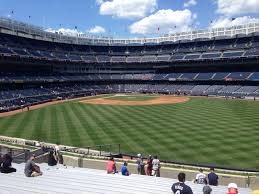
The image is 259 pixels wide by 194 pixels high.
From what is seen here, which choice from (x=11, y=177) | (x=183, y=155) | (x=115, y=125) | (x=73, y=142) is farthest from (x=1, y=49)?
(x=11, y=177)

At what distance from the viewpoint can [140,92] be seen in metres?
110

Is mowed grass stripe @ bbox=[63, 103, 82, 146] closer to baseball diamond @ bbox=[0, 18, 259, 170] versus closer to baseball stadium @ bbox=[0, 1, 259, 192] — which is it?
baseball stadium @ bbox=[0, 1, 259, 192]

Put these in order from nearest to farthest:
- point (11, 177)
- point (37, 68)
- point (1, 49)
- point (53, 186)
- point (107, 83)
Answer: point (53, 186)
point (11, 177)
point (1, 49)
point (37, 68)
point (107, 83)

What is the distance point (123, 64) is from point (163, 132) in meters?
85.8

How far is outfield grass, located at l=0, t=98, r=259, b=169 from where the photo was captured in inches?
1119

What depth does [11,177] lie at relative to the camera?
42.5 ft

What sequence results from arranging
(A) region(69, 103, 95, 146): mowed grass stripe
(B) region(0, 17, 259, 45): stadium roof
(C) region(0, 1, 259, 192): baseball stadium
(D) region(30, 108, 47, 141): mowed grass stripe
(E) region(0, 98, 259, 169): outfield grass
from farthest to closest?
(B) region(0, 17, 259, 45): stadium roof, (D) region(30, 108, 47, 141): mowed grass stripe, (A) region(69, 103, 95, 146): mowed grass stripe, (C) region(0, 1, 259, 192): baseball stadium, (E) region(0, 98, 259, 169): outfield grass

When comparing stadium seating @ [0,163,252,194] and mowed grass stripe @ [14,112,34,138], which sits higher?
stadium seating @ [0,163,252,194]

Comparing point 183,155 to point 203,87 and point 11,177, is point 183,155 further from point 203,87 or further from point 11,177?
point 203,87

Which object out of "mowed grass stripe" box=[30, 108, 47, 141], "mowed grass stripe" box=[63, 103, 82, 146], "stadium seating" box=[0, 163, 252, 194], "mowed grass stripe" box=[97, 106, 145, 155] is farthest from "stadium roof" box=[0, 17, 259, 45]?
"stadium seating" box=[0, 163, 252, 194]

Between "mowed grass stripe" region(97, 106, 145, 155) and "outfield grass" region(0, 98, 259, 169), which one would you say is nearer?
"outfield grass" region(0, 98, 259, 169)

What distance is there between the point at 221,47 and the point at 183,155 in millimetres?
81023

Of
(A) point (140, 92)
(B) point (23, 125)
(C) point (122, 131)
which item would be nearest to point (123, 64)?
(A) point (140, 92)

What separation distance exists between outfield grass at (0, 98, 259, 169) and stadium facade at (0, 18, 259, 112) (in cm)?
2147
